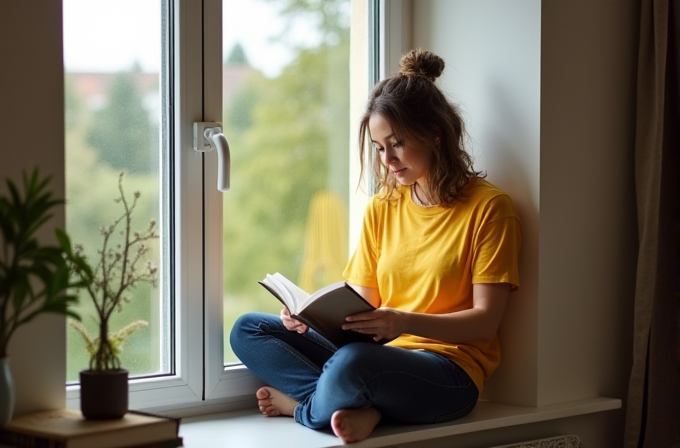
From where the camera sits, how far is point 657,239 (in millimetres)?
2256

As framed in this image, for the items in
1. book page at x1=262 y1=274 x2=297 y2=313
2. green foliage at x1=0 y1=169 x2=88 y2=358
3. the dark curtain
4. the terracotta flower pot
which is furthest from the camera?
the dark curtain

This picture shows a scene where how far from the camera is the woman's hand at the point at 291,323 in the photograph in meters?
2.01

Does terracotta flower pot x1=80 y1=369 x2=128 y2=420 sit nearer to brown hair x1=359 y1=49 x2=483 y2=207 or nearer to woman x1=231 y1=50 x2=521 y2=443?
woman x1=231 y1=50 x2=521 y2=443

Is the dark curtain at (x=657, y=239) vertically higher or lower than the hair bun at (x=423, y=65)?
lower

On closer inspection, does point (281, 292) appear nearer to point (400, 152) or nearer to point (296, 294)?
point (296, 294)

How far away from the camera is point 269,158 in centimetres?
218

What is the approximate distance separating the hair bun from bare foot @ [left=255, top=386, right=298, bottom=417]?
32.0 inches

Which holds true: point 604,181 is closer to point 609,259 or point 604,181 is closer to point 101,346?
point 609,259

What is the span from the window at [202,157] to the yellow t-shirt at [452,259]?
0.77ft

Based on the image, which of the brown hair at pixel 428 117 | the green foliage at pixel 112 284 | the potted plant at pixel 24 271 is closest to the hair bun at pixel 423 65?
the brown hair at pixel 428 117

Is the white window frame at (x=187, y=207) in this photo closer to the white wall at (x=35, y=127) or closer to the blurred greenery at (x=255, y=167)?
the blurred greenery at (x=255, y=167)

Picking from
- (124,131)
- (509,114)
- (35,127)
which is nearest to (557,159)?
(509,114)

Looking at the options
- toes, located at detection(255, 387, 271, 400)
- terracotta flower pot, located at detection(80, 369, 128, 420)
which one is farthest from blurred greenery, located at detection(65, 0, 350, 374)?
terracotta flower pot, located at detection(80, 369, 128, 420)

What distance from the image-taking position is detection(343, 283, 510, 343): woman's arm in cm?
181
